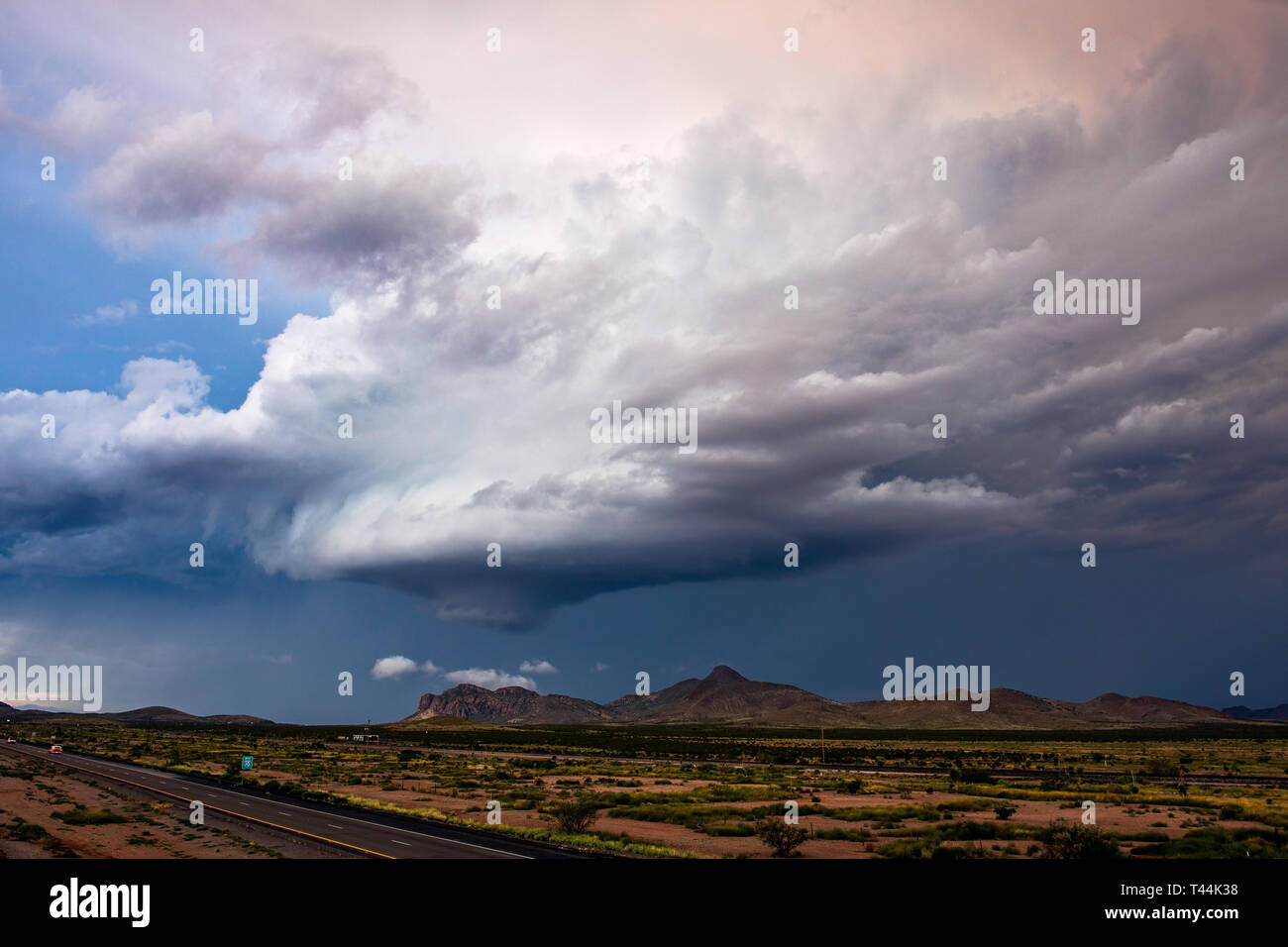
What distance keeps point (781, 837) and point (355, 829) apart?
20647mm

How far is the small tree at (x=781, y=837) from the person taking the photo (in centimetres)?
3606

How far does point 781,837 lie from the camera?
36906mm

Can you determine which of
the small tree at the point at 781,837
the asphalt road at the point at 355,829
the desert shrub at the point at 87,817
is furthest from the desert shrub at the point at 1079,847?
the desert shrub at the point at 87,817

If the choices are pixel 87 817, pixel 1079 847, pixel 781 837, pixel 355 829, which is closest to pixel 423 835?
pixel 355 829

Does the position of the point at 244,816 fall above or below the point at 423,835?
below

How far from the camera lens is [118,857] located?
32469 mm

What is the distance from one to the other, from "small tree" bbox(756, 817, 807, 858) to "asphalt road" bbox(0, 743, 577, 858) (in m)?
8.73

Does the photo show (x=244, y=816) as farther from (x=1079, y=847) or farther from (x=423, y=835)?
(x=1079, y=847)

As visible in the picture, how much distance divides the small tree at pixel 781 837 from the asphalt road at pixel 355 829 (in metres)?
8.73

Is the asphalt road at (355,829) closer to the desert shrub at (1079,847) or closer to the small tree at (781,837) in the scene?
the small tree at (781,837)

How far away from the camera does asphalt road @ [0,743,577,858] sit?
3447 cm
